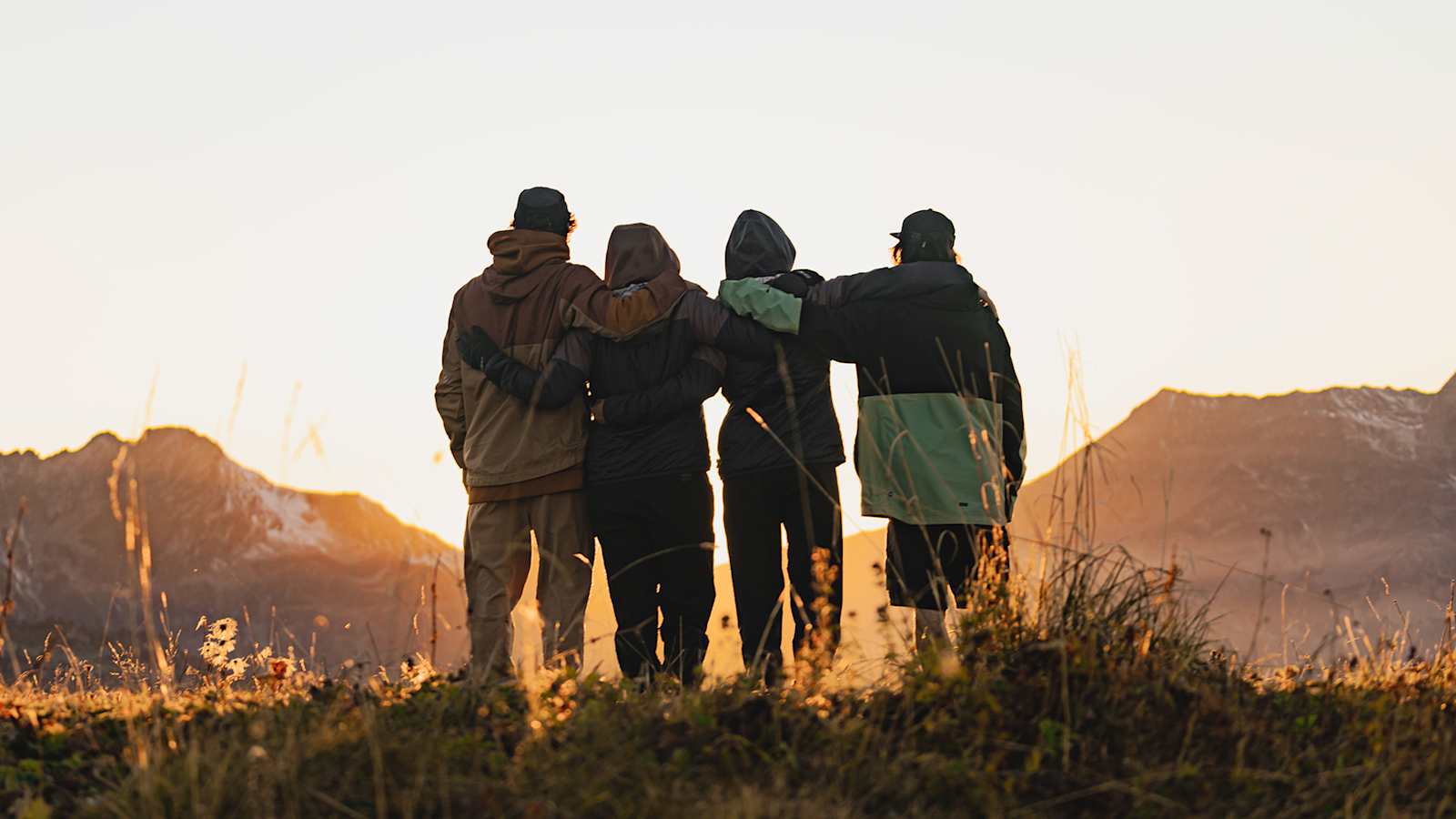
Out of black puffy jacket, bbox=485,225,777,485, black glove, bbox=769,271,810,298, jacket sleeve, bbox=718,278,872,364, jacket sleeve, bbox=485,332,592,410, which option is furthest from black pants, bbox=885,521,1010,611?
jacket sleeve, bbox=485,332,592,410

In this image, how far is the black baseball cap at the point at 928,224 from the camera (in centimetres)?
684

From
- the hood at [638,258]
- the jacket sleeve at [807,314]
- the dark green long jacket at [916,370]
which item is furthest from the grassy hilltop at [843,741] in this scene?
the hood at [638,258]

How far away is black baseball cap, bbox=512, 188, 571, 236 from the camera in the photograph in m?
7.02

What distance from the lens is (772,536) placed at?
272 inches

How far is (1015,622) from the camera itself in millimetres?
5145

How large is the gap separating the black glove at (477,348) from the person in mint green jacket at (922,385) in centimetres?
127

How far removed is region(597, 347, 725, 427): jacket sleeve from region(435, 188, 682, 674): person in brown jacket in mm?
291

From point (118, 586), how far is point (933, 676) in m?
3.07

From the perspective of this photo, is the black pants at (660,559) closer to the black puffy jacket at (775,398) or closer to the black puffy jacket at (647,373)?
the black puffy jacket at (647,373)

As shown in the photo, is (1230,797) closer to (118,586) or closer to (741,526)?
(741,526)

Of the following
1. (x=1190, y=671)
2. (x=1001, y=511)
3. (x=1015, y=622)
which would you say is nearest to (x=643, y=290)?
(x=1001, y=511)

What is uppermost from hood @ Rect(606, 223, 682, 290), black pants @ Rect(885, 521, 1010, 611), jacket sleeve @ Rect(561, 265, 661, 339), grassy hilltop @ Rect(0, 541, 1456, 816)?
hood @ Rect(606, 223, 682, 290)

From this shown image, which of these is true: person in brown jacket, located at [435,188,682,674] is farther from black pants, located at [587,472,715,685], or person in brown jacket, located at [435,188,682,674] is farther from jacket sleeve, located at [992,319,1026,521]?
jacket sleeve, located at [992,319,1026,521]

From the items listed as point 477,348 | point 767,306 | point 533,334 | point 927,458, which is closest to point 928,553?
point 927,458
